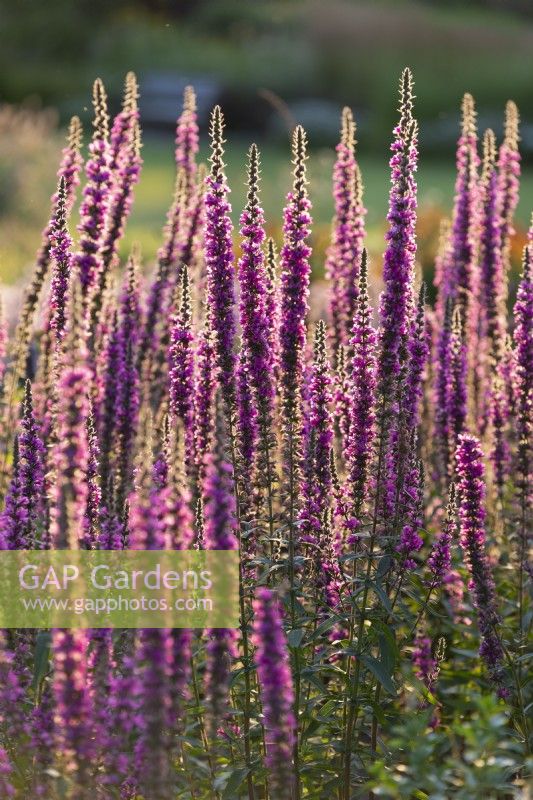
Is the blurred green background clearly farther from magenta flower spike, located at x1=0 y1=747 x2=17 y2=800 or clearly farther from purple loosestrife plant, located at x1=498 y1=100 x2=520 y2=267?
magenta flower spike, located at x1=0 y1=747 x2=17 y2=800

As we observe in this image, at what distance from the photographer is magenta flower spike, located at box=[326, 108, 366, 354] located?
7.30 m

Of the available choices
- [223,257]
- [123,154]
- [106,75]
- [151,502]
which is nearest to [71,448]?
[151,502]

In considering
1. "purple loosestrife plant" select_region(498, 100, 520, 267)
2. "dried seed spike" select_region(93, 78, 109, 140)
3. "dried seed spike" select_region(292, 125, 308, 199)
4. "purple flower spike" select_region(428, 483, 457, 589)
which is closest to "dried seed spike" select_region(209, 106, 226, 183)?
"dried seed spike" select_region(292, 125, 308, 199)

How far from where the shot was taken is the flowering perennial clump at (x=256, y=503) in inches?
157

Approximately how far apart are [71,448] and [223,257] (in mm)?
1979

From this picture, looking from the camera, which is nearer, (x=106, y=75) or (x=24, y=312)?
(x=24, y=312)

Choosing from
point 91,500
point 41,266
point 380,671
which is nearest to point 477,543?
point 380,671

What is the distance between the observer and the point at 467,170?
852 cm

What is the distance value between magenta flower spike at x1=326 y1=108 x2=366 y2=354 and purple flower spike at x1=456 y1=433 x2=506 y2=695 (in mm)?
1853

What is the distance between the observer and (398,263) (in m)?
5.41

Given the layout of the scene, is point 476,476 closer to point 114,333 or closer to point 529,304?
point 529,304

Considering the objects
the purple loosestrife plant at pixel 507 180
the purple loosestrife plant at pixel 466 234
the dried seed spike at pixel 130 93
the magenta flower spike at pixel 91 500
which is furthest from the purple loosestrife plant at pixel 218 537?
the purple loosestrife plant at pixel 507 180

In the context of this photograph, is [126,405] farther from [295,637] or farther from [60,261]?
[295,637]

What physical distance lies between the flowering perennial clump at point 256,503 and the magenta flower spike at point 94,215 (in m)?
0.01
